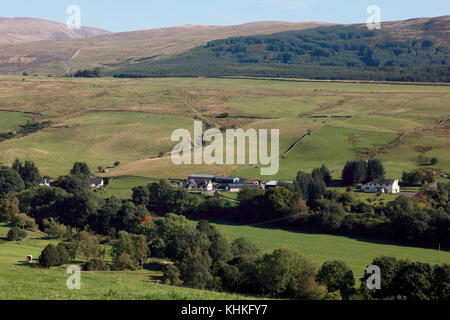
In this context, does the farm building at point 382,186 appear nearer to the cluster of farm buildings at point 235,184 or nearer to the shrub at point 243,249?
the cluster of farm buildings at point 235,184

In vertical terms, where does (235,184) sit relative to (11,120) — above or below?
below

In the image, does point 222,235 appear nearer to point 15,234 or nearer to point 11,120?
point 15,234

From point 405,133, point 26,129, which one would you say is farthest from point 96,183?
point 405,133

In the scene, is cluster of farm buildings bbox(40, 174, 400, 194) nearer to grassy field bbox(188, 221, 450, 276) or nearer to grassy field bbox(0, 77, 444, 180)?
grassy field bbox(0, 77, 444, 180)

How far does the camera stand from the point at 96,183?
222ft

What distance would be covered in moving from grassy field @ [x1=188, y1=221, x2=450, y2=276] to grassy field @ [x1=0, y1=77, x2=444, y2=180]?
1998 centimetres

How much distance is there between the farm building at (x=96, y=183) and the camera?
220 ft

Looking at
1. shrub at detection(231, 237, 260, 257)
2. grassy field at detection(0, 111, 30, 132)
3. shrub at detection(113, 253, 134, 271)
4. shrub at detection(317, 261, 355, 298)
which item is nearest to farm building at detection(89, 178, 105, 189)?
shrub at detection(231, 237, 260, 257)

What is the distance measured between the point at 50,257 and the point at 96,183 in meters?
→ 32.6

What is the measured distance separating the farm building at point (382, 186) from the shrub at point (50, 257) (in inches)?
1531

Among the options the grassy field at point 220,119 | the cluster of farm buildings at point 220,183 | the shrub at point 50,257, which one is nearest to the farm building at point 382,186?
the grassy field at point 220,119

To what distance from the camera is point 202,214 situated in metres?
58.2

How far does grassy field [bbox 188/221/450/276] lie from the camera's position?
40.4 metres

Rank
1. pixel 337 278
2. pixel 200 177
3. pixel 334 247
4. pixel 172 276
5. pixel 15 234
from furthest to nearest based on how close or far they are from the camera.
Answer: pixel 200 177
pixel 15 234
pixel 334 247
pixel 172 276
pixel 337 278
